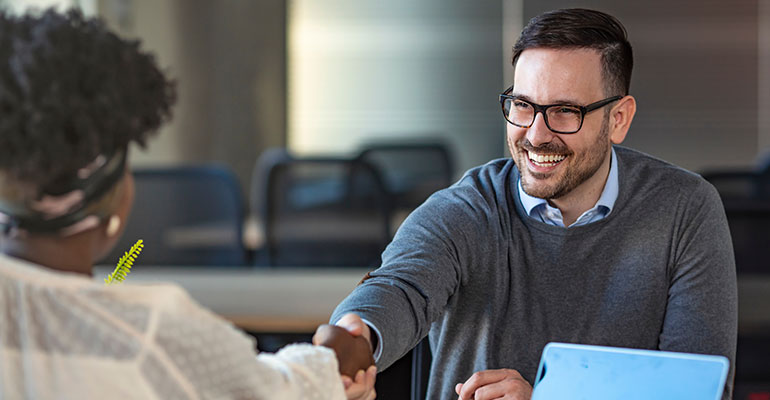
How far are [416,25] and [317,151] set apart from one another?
0.79m

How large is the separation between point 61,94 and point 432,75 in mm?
3838

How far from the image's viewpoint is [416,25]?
455cm

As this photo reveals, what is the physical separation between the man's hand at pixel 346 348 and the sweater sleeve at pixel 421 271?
81mm

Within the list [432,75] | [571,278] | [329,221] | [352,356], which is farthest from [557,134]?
[432,75]

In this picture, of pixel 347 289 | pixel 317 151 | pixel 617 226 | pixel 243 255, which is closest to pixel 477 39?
pixel 317 151

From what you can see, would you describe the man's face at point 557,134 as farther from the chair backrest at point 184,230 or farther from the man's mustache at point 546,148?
the chair backrest at point 184,230

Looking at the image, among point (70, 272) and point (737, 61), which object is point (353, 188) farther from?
point (70, 272)

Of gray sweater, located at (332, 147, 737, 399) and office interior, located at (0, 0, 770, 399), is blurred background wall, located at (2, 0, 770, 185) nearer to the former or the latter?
office interior, located at (0, 0, 770, 399)

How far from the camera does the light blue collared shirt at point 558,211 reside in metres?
1.52

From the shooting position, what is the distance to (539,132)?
4.82ft

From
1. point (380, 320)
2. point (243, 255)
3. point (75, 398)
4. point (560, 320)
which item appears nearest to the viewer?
point (75, 398)

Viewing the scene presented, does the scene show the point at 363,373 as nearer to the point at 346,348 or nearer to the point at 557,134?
→ the point at 346,348

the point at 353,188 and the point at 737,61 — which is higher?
the point at 737,61

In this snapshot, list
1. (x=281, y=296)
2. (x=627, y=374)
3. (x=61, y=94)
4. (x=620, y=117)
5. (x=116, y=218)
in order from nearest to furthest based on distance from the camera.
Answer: (x=61, y=94) → (x=116, y=218) → (x=627, y=374) → (x=620, y=117) → (x=281, y=296)
